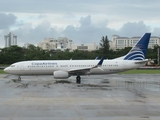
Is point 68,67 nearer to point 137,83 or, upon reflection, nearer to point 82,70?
point 82,70

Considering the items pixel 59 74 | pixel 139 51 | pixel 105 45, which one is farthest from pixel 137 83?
pixel 105 45

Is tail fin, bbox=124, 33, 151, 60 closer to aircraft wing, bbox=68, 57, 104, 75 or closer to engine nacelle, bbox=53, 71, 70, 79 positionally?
aircraft wing, bbox=68, 57, 104, 75

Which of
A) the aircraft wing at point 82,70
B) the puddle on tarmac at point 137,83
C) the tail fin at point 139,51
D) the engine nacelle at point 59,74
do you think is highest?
the tail fin at point 139,51

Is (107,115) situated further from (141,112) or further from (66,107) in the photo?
(66,107)

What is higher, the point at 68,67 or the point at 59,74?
the point at 68,67

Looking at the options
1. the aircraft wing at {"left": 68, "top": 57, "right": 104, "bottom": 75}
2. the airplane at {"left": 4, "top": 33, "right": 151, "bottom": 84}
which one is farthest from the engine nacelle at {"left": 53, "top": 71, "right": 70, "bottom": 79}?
the aircraft wing at {"left": 68, "top": 57, "right": 104, "bottom": 75}

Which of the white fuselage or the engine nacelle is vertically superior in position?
the white fuselage

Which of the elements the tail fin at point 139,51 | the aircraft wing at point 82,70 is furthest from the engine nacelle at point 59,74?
the tail fin at point 139,51

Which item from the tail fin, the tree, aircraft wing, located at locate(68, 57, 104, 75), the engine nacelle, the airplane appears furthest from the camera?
the tree

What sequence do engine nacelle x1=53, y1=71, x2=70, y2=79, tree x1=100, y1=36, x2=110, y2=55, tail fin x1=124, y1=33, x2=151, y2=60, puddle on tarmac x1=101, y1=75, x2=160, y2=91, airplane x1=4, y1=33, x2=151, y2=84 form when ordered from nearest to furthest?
1. puddle on tarmac x1=101, y1=75, x2=160, y2=91
2. engine nacelle x1=53, y1=71, x2=70, y2=79
3. airplane x1=4, y1=33, x2=151, y2=84
4. tail fin x1=124, y1=33, x2=151, y2=60
5. tree x1=100, y1=36, x2=110, y2=55

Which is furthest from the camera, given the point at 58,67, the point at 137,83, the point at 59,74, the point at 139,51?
the point at 139,51

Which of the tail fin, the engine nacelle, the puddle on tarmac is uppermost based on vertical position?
the tail fin

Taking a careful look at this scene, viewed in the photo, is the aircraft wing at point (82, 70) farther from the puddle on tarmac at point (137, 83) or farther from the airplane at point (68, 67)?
the puddle on tarmac at point (137, 83)

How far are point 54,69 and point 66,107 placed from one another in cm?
2075
